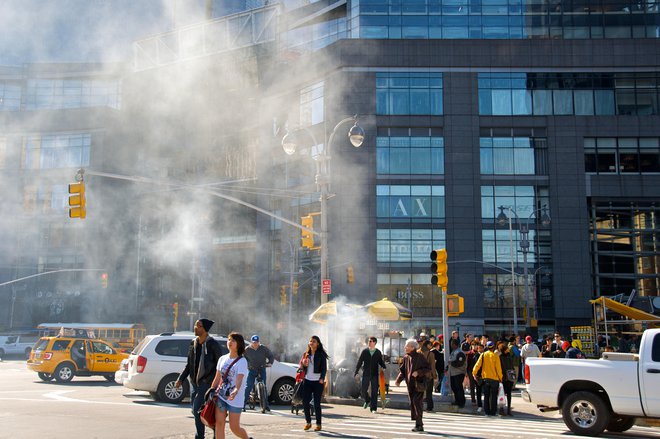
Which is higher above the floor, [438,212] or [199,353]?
[438,212]

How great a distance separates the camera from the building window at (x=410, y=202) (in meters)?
41.7

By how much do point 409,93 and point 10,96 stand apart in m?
44.5

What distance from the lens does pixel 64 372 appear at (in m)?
18.9

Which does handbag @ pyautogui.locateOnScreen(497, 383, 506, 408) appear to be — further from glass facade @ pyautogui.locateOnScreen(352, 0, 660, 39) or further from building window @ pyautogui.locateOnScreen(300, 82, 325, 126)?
glass facade @ pyautogui.locateOnScreen(352, 0, 660, 39)

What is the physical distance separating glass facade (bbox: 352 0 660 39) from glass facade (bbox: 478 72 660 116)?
273 centimetres

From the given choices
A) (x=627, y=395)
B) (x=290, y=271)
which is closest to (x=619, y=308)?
(x=627, y=395)

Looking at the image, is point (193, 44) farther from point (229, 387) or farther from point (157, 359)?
point (229, 387)

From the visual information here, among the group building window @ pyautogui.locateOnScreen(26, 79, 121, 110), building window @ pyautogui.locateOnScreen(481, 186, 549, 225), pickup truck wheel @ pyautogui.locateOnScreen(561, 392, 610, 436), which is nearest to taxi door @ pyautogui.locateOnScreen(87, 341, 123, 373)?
pickup truck wheel @ pyautogui.locateOnScreen(561, 392, 610, 436)

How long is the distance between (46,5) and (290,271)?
24337 mm

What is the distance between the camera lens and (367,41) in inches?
1686

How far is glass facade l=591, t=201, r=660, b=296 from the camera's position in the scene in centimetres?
4212

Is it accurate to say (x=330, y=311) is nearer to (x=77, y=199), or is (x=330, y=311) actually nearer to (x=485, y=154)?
(x=77, y=199)

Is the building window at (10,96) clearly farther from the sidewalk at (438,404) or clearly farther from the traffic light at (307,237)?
the sidewalk at (438,404)

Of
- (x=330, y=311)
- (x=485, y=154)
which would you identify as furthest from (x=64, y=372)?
(x=485, y=154)
